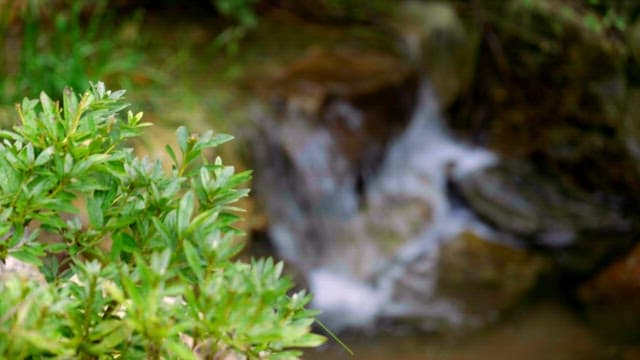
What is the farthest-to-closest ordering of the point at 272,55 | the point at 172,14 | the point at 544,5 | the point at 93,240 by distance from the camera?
the point at 172,14 < the point at 272,55 < the point at 544,5 < the point at 93,240

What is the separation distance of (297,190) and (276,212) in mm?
238

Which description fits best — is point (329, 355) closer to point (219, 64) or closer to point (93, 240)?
point (219, 64)

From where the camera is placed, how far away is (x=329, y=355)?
11.1 feet

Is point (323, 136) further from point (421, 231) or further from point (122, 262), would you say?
point (122, 262)

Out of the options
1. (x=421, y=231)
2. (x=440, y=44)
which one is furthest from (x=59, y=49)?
(x=440, y=44)

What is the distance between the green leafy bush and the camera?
0.87 metres

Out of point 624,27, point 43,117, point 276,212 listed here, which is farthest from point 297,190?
point 43,117

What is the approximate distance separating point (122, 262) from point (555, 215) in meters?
3.72

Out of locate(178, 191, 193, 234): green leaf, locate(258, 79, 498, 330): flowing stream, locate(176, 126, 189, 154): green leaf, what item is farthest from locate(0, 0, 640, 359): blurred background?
locate(178, 191, 193, 234): green leaf

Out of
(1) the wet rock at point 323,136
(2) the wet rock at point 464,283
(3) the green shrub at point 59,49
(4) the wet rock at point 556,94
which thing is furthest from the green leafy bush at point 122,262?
(2) the wet rock at point 464,283

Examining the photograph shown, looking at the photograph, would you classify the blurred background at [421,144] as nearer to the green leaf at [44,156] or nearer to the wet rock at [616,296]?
the wet rock at [616,296]

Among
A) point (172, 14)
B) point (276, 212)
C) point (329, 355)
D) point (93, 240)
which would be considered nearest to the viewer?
point (93, 240)

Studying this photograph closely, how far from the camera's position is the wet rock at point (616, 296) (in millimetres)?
4008

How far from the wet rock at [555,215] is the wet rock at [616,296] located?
111 millimetres
